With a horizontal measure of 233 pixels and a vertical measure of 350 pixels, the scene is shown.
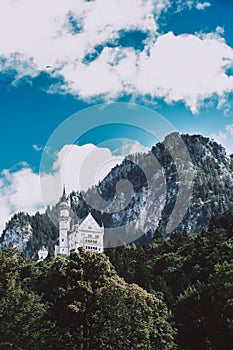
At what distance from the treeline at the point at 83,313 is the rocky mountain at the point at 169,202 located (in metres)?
127

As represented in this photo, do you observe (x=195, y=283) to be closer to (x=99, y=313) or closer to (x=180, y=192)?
(x=99, y=313)

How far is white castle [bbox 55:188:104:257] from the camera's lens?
11975 cm

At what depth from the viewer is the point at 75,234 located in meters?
120

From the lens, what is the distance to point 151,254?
217 ft

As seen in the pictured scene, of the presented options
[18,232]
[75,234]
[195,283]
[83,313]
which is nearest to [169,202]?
[18,232]

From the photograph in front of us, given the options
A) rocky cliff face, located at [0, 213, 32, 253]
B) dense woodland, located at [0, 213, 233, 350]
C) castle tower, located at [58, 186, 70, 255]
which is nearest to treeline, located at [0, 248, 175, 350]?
dense woodland, located at [0, 213, 233, 350]

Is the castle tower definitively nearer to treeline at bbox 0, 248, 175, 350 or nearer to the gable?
the gable

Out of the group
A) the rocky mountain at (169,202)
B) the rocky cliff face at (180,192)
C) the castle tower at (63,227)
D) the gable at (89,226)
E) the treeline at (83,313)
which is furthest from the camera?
the rocky mountain at (169,202)

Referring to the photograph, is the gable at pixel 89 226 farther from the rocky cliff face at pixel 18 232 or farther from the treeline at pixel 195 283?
the rocky cliff face at pixel 18 232

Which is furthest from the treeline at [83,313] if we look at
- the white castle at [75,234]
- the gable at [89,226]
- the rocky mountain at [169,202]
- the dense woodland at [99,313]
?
the rocky mountain at [169,202]

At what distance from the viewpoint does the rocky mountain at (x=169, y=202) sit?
538 feet

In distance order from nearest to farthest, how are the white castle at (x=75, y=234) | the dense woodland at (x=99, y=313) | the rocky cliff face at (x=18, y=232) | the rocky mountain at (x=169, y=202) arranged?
the dense woodland at (x=99, y=313)
the white castle at (x=75, y=234)
the rocky mountain at (x=169, y=202)
the rocky cliff face at (x=18, y=232)

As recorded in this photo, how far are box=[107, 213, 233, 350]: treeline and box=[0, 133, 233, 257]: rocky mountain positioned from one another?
320 ft

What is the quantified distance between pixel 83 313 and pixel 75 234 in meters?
90.5
